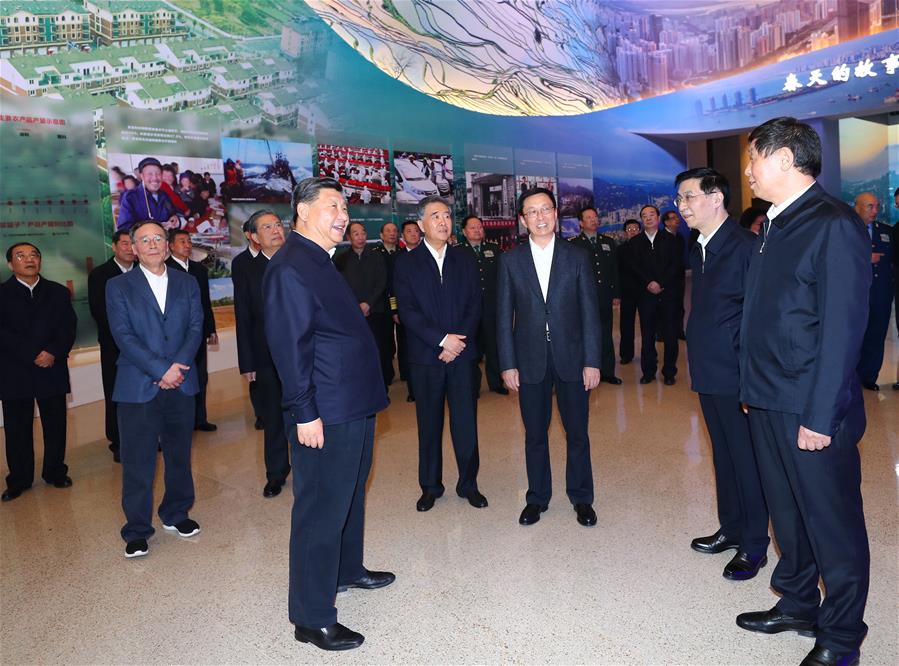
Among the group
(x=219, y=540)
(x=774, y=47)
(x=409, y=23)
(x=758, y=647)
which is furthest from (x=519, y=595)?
(x=774, y=47)

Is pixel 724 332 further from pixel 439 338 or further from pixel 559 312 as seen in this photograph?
pixel 439 338

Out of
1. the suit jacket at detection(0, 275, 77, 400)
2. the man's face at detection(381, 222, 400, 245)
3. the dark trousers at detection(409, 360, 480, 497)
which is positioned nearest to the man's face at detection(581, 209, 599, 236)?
→ the man's face at detection(381, 222, 400, 245)

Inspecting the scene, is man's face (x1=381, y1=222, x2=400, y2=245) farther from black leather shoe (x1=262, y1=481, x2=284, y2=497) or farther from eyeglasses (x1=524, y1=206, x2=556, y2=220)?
eyeglasses (x1=524, y1=206, x2=556, y2=220)

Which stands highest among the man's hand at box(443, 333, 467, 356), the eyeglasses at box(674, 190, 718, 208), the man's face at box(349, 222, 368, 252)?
the man's face at box(349, 222, 368, 252)

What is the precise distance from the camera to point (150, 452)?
10.2 ft

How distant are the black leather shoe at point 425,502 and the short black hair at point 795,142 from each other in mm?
2289

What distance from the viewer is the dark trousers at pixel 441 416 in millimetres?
3380

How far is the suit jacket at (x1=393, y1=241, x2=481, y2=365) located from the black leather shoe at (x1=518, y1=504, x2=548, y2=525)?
792mm

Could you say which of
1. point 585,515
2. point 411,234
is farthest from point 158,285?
point 411,234

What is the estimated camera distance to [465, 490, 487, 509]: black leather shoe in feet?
11.1

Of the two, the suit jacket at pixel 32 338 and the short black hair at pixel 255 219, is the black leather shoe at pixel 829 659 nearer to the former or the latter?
the short black hair at pixel 255 219

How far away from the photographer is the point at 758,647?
6.85 ft

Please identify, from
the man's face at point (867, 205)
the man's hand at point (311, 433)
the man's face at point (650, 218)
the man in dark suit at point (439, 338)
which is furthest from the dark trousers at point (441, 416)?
the man's face at point (867, 205)

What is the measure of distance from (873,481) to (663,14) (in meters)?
11.4
